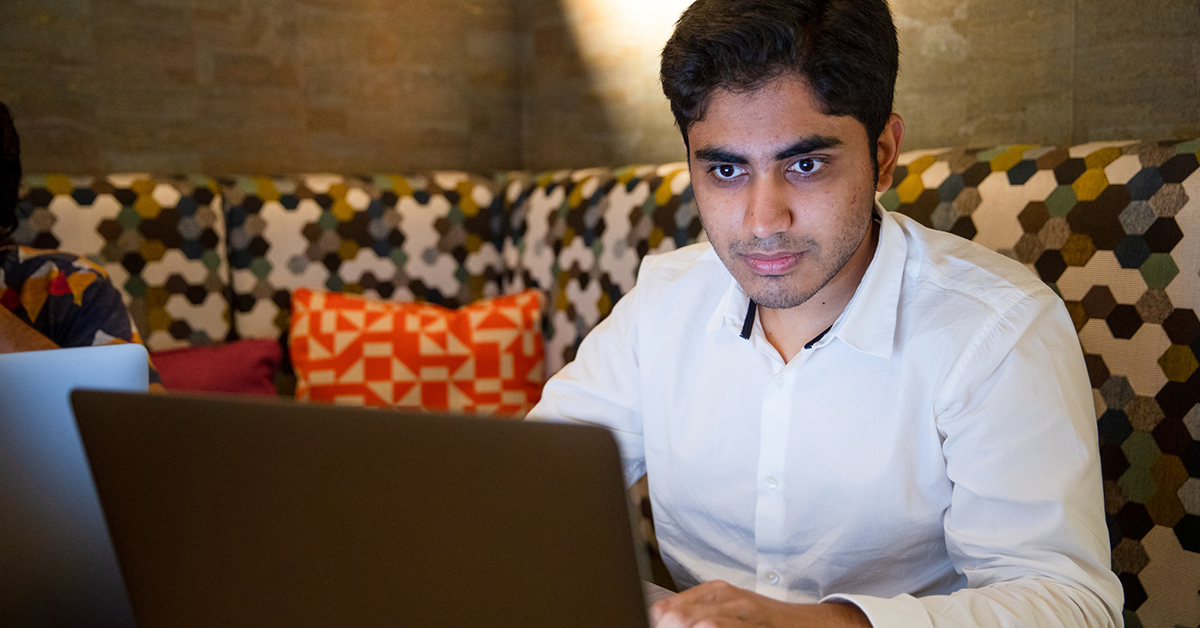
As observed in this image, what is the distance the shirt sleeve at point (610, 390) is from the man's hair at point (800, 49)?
1.12ft

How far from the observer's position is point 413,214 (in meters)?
2.23

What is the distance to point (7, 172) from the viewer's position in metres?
1.36

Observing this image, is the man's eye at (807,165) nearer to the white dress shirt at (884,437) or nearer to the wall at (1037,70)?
the white dress shirt at (884,437)

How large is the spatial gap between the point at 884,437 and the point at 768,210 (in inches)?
10.1

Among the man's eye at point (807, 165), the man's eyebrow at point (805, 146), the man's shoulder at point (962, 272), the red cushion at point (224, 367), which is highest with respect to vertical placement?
the man's eyebrow at point (805, 146)

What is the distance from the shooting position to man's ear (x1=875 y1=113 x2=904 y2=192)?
1004 millimetres

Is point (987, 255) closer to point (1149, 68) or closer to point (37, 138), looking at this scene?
point (1149, 68)

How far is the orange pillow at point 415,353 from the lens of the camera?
2.03m

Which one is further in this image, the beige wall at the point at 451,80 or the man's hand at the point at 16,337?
the beige wall at the point at 451,80

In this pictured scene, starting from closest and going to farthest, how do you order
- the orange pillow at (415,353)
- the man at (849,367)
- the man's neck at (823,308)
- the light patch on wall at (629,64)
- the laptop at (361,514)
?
the laptop at (361,514) → the man at (849,367) → the man's neck at (823,308) → the orange pillow at (415,353) → the light patch on wall at (629,64)

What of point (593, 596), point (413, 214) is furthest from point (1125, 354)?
point (413, 214)

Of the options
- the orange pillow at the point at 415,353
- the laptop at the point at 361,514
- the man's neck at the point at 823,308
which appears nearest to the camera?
the laptop at the point at 361,514

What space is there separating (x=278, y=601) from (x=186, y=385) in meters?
1.53

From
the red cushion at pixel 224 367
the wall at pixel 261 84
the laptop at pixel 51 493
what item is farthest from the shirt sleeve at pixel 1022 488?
the wall at pixel 261 84
